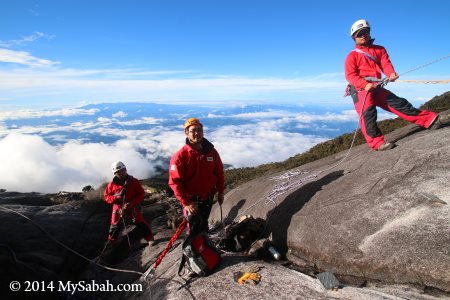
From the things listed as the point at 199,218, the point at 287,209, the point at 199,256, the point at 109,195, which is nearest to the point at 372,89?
the point at 287,209

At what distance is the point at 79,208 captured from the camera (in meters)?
15.8

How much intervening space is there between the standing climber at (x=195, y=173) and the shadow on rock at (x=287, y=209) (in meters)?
2.19

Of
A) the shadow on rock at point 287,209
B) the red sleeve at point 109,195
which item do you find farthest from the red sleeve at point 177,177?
the red sleeve at point 109,195

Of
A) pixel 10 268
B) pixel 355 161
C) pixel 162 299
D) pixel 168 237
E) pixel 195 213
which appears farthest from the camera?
pixel 168 237

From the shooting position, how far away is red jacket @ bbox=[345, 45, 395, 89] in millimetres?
8914

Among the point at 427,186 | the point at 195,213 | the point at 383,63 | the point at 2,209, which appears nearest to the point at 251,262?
the point at 195,213

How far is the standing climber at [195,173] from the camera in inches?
268

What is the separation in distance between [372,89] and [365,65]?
2.69 feet

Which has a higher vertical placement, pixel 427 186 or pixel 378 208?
pixel 427 186

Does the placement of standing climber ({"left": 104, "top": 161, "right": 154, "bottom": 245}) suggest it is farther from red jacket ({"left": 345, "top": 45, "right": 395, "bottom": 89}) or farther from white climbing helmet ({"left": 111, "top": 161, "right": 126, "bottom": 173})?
red jacket ({"left": 345, "top": 45, "right": 395, "bottom": 89})

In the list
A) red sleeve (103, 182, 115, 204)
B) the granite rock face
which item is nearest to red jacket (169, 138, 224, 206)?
the granite rock face

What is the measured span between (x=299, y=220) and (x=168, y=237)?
20.0 ft

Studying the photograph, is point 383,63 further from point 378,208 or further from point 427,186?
point 378,208

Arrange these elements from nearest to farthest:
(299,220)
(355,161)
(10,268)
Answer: (299,220), (10,268), (355,161)
